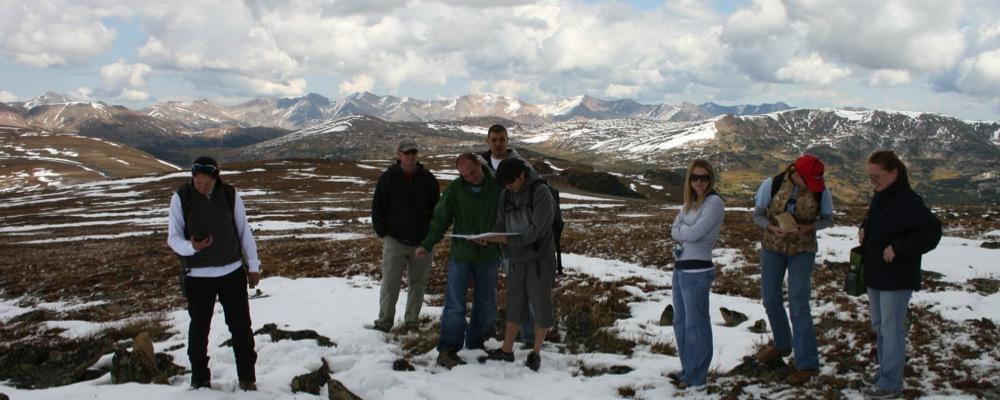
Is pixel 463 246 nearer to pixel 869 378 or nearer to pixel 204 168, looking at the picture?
pixel 204 168

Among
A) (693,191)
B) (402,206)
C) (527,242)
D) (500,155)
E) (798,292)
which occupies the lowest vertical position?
A: (798,292)

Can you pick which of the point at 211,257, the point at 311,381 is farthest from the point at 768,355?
the point at 211,257

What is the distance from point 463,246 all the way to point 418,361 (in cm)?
189

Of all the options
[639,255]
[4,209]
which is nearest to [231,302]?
[639,255]

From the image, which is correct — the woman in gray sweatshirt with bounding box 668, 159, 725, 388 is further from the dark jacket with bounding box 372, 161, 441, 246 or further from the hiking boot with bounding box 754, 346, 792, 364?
the dark jacket with bounding box 372, 161, 441, 246

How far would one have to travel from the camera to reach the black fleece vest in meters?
6.93

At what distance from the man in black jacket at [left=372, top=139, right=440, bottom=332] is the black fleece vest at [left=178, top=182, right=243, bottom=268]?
2.84 m

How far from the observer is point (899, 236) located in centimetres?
693

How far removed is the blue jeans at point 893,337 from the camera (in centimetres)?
709

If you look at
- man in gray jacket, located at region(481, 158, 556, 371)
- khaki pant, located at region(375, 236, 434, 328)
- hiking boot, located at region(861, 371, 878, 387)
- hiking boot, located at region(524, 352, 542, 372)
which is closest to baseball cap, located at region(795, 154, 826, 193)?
hiking boot, located at region(861, 371, 878, 387)

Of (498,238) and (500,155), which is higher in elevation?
(500,155)

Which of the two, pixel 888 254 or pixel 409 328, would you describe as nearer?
pixel 888 254

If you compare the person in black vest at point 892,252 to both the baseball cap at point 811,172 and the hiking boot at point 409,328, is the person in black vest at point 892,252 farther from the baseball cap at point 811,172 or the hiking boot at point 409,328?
the hiking boot at point 409,328

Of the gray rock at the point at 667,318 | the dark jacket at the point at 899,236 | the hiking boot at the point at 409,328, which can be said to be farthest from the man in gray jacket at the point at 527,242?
the gray rock at the point at 667,318
